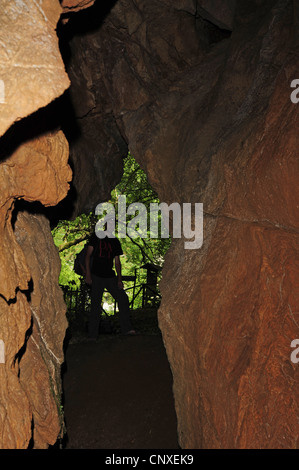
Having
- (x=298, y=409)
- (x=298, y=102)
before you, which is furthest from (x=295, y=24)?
(x=298, y=409)

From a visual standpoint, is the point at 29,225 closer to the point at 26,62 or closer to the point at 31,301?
the point at 31,301

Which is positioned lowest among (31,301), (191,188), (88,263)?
(31,301)

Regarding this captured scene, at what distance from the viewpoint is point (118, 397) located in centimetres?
644

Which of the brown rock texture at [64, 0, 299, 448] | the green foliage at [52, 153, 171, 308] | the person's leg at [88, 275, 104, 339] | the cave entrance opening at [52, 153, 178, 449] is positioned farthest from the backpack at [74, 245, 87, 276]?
the green foliage at [52, 153, 171, 308]

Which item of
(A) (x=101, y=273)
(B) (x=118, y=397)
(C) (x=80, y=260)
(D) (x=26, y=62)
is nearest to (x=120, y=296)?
(A) (x=101, y=273)

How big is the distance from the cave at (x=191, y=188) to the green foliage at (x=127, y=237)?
5326mm

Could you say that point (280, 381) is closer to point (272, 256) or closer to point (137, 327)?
point (272, 256)

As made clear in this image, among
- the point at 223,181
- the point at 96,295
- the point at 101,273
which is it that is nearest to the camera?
the point at 223,181

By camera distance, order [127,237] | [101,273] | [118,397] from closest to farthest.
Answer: [118,397], [101,273], [127,237]

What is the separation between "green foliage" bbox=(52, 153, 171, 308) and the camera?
12.0 m

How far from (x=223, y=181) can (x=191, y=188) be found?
1.05 meters

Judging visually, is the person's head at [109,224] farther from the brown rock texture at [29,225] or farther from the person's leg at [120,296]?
the brown rock texture at [29,225]

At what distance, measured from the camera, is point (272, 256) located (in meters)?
3.64

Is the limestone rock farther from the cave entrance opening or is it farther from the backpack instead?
the backpack
